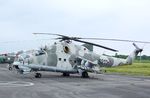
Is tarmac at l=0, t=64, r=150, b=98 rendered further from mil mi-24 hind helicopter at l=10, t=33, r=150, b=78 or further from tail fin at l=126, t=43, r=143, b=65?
tail fin at l=126, t=43, r=143, b=65

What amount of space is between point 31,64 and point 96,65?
6.17 meters

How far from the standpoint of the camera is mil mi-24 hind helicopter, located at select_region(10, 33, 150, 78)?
3438cm

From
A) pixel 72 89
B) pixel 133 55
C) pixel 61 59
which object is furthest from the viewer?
pixel 133 55

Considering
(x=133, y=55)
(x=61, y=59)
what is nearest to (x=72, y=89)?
(x=61, y=59)

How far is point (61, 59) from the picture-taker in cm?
3559

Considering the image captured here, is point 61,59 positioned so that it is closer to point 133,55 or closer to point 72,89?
point 133,55

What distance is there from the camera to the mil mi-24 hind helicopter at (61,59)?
3438 cm

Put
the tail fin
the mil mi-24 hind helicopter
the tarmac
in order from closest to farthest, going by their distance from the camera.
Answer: the tarmac
the mil mi-24 hind helicopter
the tail fin

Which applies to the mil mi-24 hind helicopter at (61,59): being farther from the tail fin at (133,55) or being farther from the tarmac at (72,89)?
the tarmac at (72,89)

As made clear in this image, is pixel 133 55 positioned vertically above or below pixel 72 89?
above

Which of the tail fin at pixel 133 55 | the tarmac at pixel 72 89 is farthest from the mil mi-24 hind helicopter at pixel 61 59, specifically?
the tarmac at pixel 72 89

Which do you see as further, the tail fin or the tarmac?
the tail fin

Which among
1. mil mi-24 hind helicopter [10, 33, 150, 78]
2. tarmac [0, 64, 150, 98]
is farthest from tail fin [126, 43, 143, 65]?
tarmac [0, 64, 150, 98]

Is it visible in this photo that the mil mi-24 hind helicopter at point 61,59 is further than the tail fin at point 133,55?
No
